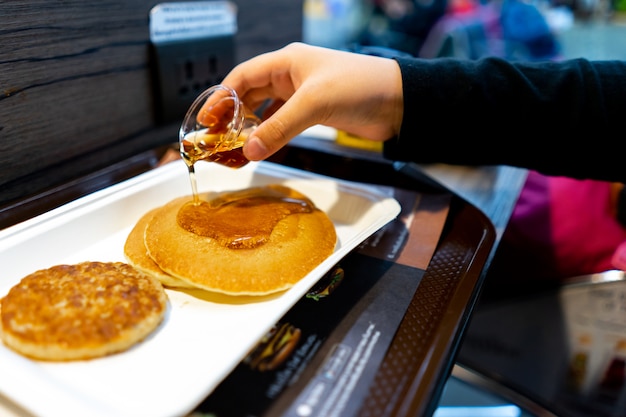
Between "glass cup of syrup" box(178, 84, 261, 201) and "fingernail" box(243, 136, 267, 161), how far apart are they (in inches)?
2.0

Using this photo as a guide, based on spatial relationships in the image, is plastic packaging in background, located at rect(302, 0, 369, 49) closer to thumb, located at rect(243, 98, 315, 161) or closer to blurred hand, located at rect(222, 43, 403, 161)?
blurred hand, located at rect(222, 43, 403, 161)

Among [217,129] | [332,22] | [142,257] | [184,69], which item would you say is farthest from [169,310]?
[332,22]

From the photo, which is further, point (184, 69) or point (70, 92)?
point (184, 69)

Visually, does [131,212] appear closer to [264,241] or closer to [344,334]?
[264,241]

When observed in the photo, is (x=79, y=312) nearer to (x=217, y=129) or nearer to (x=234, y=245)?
(x=234, y=245)

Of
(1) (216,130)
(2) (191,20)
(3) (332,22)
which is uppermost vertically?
(2) (191,20)

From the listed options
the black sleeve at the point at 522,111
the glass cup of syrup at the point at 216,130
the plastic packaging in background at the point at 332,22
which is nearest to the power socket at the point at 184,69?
the glass cup of syrup at the point at 216,130

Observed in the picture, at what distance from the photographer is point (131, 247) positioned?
0.73 m

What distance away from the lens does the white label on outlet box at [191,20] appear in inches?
39.6

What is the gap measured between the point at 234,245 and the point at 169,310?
12 centimetres

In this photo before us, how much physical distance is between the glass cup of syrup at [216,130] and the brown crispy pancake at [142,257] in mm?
104

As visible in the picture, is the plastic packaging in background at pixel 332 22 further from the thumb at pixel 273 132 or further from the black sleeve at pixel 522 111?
the thumb at pixel 273 132

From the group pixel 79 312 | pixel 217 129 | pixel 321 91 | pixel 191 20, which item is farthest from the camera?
pixel 191 20

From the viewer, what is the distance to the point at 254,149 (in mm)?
729
